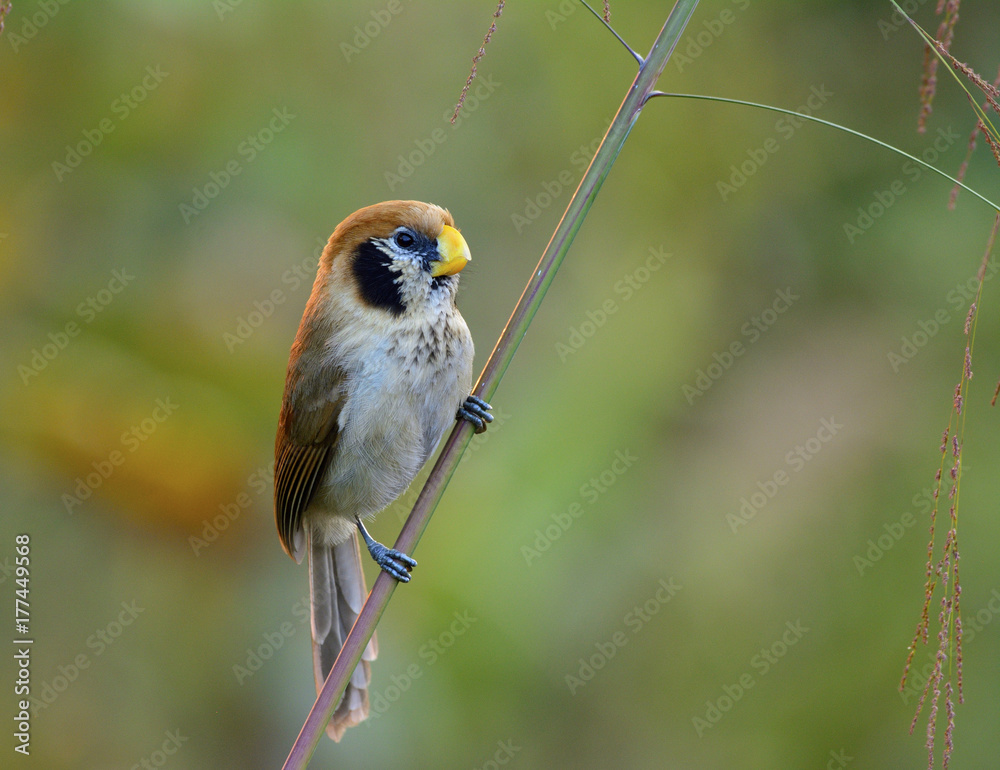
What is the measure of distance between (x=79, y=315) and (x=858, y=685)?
303cm

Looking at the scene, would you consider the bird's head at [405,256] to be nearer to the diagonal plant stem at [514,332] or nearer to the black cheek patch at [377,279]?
the black cheek patch at [377,279]

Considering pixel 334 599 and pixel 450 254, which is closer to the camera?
pixel 450 254

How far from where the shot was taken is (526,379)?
357 centimetres

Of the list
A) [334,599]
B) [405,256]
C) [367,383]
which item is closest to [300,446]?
[367,383]

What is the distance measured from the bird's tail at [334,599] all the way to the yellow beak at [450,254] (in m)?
1.05

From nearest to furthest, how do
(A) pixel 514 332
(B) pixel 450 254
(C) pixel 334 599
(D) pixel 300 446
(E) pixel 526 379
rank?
(A) pixel 514 332 → (B) pixel 450 254 → (D) pixel 300 446 → (C) pixel 334 599 → (E) pixel 526 379

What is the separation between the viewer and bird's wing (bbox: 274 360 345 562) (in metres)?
2.70

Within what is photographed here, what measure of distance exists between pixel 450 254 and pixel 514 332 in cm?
78

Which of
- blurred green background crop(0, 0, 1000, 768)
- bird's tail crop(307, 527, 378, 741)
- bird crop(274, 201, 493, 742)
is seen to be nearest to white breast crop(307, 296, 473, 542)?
bird crop(274, 201, 493, 742)

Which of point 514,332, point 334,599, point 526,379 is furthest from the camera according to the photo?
point 526,379

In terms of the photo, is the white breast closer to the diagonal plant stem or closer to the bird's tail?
the bird's tail

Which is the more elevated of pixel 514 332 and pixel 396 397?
pixel 514 332

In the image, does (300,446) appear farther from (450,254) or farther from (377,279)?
(450,254)

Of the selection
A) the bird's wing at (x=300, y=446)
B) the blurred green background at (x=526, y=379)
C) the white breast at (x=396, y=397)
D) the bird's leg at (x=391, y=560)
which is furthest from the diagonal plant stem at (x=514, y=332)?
the blurred green background at (x=526, y=379)
